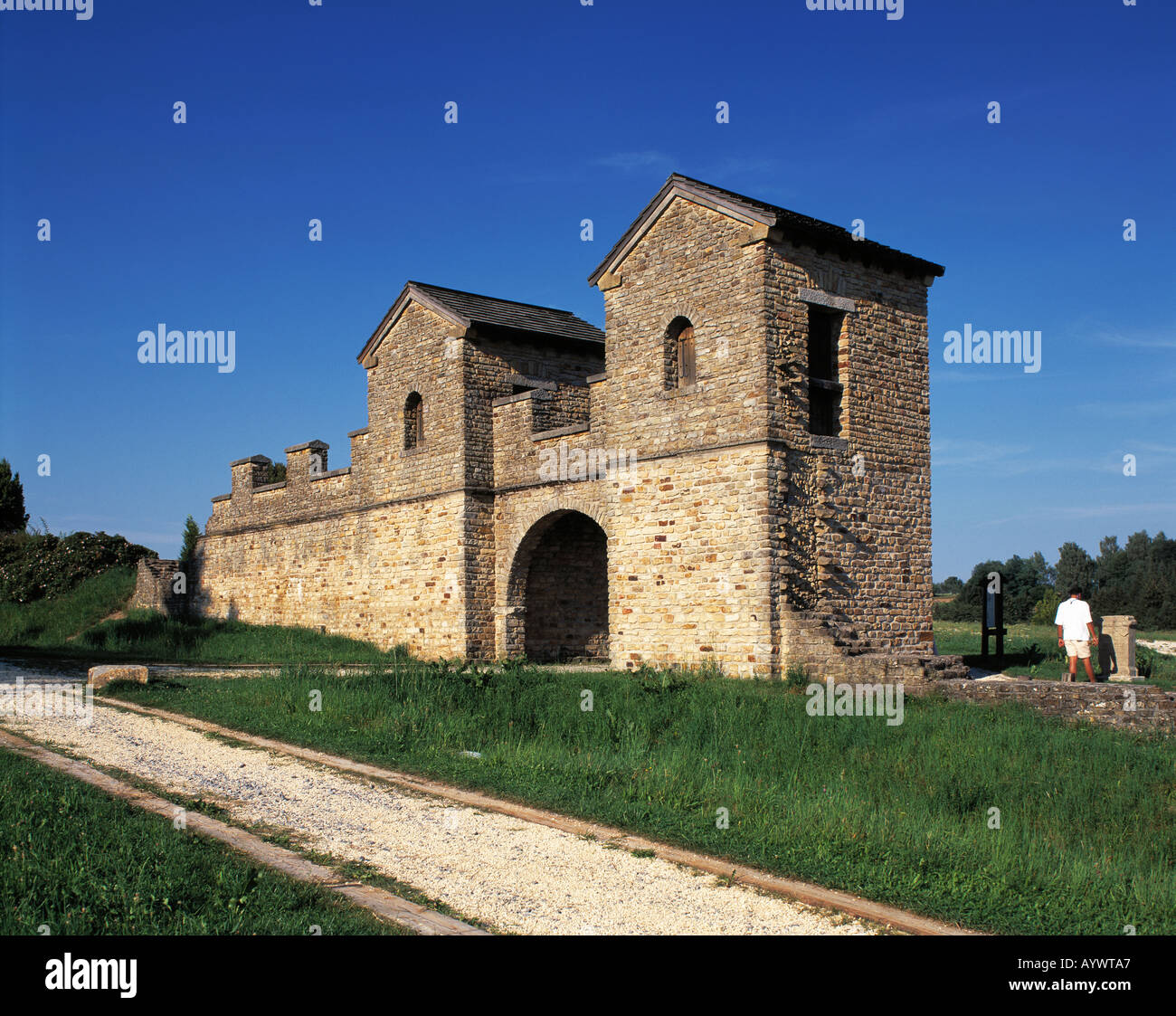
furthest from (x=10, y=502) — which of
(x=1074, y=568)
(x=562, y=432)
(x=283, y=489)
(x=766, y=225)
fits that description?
(x=1074, y=568)

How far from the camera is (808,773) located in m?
9.38

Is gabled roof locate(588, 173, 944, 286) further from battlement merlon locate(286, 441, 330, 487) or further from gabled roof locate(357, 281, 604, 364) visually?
battlement merlon locate(286, 441, 330, 487)

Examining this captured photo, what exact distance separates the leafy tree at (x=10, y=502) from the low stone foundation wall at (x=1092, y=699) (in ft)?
150

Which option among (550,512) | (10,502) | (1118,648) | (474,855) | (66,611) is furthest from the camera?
(10,502)

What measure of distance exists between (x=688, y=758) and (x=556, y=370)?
14.4 meters

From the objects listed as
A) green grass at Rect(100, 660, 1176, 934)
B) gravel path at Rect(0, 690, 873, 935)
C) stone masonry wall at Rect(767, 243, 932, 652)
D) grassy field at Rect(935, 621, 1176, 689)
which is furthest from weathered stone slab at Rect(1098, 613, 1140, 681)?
gravel path at Rect(0, 690, 873, 935)

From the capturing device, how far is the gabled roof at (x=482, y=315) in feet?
70.9

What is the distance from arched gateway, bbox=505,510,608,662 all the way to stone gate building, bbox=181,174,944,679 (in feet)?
0.15

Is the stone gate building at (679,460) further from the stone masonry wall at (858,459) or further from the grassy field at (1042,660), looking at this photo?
the grassy field at (1042,660)

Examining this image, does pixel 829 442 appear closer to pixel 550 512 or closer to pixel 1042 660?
pixel 550 512

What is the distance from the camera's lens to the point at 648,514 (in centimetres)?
Answer: 1738

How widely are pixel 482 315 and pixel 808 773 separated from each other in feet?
48.6

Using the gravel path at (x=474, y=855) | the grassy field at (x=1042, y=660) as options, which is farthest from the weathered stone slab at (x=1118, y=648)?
the gravel path at (x=474, y=855)
